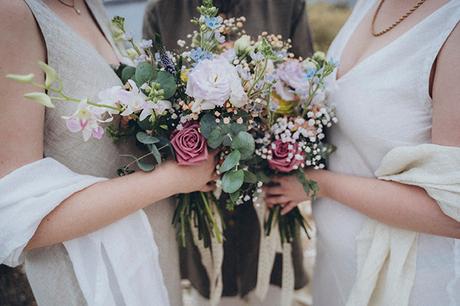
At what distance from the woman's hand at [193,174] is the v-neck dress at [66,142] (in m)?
0.22

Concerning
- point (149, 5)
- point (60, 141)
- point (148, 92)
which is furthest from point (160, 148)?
point (149, 5)

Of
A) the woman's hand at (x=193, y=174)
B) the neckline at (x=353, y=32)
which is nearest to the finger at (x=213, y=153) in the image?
the woman's hand at (x=193, y=174)

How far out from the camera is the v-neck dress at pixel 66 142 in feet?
3.43

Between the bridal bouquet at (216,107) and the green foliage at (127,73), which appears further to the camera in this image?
the green foliage at (127,73)

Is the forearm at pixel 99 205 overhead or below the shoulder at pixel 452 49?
below

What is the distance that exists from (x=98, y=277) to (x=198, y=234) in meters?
0.52

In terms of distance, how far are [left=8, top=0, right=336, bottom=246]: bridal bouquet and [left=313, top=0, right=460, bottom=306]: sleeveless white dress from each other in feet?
0.31

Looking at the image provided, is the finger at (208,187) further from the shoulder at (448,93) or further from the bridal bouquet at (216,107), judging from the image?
the shoulder at (448,93)

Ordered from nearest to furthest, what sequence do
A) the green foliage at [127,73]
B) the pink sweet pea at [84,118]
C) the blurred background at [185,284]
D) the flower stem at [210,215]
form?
the pink sweet pea at [84,118], the green foliage at [127,73], the flower stem at [210,215], the blurred background at [185,284]

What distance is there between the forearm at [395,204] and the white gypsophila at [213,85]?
21.1 inches

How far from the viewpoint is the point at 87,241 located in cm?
113

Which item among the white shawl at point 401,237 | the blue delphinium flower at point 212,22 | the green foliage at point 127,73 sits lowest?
the white shawl at point 401,237

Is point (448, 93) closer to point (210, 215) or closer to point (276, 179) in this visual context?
point (276, 179)

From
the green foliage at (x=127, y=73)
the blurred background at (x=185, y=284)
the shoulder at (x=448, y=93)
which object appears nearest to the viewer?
the shoulder at (x=448, y=93)
